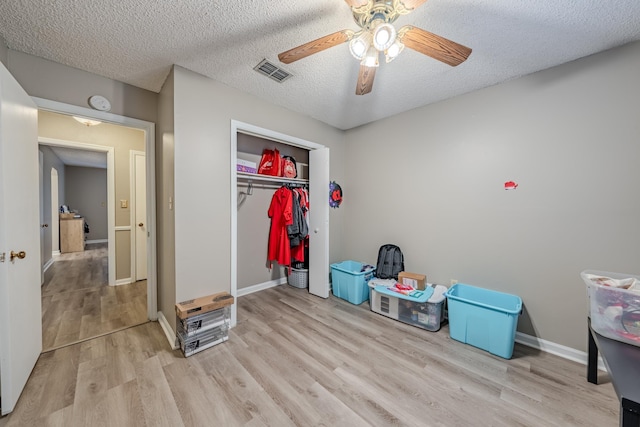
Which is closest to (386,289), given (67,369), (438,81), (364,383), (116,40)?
(364,383)

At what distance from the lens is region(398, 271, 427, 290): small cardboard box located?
8.19 feet

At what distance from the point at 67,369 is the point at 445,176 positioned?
12.2 feet

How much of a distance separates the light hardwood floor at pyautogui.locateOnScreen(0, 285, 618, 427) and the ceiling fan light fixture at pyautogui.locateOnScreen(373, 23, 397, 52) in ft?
6.96

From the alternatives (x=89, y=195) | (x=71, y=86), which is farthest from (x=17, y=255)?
(x=89, y=195)

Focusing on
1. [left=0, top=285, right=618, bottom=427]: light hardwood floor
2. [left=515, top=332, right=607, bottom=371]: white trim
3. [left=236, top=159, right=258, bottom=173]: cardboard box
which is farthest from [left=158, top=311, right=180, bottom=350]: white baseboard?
[left=515, top=332, right=607, bottom=371]: white trim

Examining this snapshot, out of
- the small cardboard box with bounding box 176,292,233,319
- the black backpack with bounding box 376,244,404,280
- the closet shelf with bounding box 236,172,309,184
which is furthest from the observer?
the black backpack with bounding box 376,244,404,280

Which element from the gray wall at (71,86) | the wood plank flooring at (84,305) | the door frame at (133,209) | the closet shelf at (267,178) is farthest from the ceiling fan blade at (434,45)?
the door frame at (133,209)

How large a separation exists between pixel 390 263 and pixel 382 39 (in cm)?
234

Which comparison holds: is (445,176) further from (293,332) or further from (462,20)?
(293,332)

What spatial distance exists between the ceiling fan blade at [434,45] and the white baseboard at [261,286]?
3.14 meters

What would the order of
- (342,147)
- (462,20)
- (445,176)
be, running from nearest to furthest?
(462,20)
(445,176)
(342,147)

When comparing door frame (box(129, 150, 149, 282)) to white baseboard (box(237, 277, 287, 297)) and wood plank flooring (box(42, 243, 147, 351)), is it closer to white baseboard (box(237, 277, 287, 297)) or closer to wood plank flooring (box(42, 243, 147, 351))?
wood plank flooring (box(42, 243, 147, 351))

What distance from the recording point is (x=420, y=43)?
1.33m

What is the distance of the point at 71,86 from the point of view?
1.94 m
